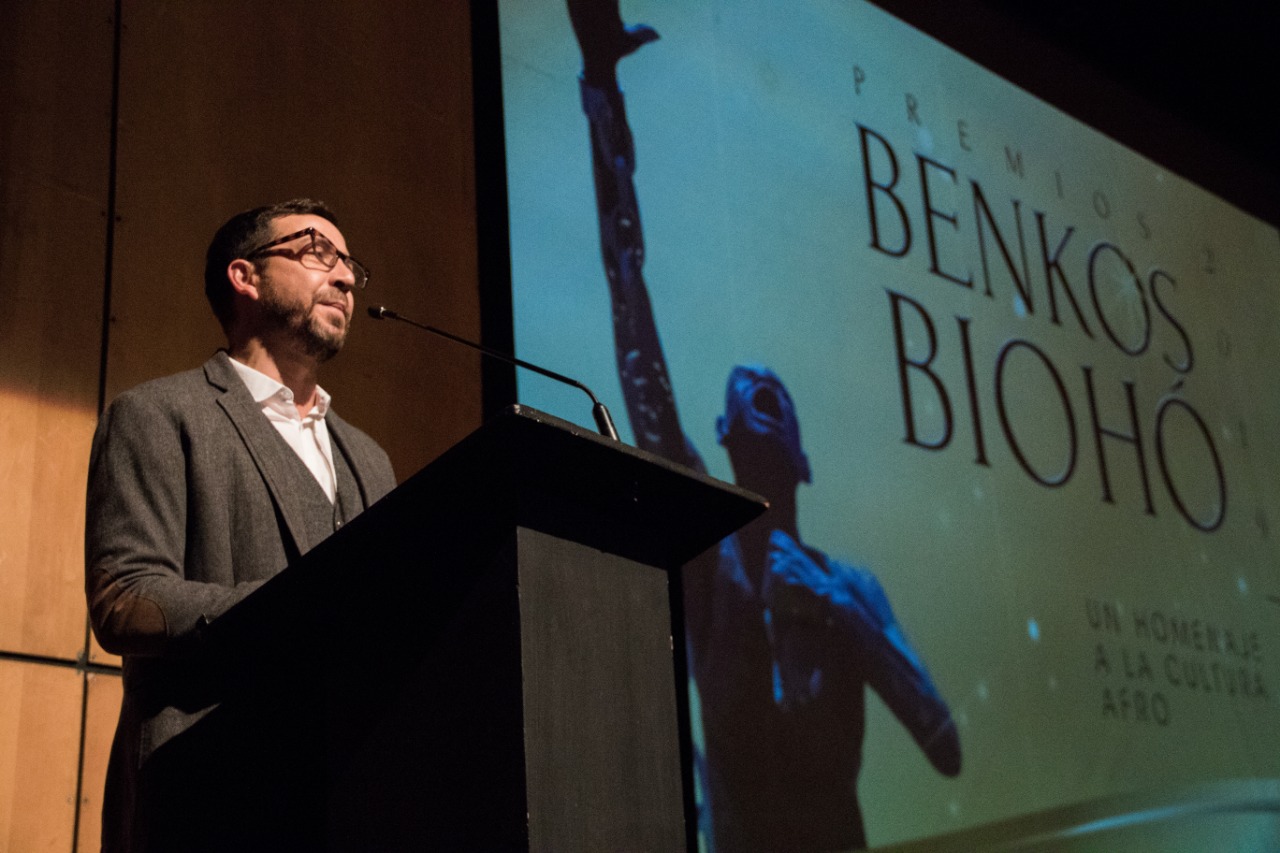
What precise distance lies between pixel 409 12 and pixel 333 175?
0.47 metres

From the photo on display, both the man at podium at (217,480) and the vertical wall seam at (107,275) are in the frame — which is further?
the vertical wall seam at (107,275)

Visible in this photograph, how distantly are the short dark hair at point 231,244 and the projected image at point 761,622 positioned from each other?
899 millimetres

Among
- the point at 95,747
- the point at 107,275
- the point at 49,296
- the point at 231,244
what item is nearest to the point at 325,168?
the point at 107,275

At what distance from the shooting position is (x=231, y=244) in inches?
80.7

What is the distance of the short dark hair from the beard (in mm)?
77

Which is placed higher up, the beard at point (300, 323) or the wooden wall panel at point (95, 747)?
the beard at point (300, 323)

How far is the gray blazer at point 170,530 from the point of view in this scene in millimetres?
1455

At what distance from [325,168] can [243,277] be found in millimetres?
927

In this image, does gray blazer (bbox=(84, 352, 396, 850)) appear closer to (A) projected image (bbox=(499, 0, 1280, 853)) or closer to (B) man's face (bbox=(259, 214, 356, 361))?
(B) man's face (bbox=(259, 214, 356, 361))

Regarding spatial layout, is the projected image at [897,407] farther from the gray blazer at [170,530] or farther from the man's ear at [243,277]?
the gray blazer at [170,530]

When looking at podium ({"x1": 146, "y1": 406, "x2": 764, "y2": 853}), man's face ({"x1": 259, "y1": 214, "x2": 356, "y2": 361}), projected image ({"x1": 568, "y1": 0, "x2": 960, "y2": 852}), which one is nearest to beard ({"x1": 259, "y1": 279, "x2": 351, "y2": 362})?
man's face ({"x1": 259, "y1": 214, "x2": 356, "y2": 361})

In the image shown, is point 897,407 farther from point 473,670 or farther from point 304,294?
point 473,670

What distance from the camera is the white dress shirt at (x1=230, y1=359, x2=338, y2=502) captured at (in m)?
1.88

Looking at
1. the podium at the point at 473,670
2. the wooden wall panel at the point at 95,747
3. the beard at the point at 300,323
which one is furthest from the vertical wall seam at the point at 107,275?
the podium at the point at 473,670
